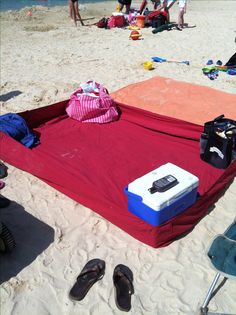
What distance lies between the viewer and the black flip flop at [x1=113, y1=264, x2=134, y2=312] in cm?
236

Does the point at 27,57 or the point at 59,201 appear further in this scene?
the point at 27,57

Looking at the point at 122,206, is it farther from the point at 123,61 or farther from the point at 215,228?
the point at 123,61

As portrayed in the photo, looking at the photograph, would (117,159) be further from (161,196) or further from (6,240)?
(6,240)

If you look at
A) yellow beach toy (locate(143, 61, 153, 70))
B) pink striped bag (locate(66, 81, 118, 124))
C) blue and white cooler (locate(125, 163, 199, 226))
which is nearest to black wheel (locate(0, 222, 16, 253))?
blue and white cooler (locate(125, 163, 199, 226))

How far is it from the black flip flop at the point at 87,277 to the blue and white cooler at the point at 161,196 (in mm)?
538

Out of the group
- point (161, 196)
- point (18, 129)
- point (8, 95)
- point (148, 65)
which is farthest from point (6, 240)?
point (148, 65)

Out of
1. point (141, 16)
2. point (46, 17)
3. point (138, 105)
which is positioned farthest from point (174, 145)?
point (46, 17)

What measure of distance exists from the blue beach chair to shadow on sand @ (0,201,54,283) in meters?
1.39

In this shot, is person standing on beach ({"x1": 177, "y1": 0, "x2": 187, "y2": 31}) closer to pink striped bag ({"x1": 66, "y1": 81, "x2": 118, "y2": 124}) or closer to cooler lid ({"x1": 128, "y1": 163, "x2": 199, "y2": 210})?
pink striped bag ({"x1": 66, "y1": 81, "x2": 118, "y2": 124})

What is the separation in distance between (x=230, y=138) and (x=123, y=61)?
487cm

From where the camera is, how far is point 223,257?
2160 millimetres

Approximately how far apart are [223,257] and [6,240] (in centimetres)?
166

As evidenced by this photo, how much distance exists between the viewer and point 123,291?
2.44 meters

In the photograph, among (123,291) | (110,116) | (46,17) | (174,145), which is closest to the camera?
(123,291)
